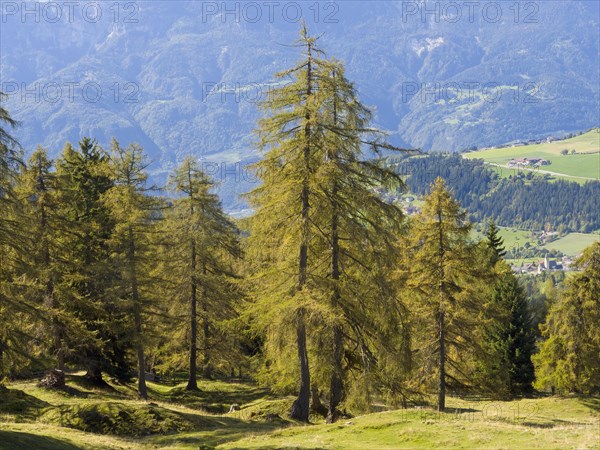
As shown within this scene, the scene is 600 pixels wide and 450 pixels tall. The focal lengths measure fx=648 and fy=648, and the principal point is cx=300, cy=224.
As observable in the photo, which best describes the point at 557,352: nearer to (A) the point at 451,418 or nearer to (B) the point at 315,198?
(A) the point at 451,418

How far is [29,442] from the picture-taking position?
768 inches

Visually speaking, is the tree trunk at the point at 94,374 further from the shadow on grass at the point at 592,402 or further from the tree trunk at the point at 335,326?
the shadow on grass at the point at 592,402

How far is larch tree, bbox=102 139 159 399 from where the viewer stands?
117 feet

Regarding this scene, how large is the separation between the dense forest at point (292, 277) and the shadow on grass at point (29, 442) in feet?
14.1

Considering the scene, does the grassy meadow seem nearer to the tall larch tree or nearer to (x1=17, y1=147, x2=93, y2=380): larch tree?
(x1=17, y1=147, x2=93, y2=380): larch tree

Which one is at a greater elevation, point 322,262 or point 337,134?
point 337,134

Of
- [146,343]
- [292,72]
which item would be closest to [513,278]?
[146,343]

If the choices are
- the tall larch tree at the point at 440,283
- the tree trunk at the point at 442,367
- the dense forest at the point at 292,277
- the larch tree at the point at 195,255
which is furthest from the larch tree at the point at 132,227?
the tree trunk at the point at 442,367

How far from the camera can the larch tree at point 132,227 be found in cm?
3556

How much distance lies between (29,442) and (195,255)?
79.5 feet

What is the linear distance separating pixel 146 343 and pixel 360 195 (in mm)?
17171

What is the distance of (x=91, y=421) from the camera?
1018 inches

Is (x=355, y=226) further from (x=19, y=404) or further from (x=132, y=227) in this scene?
(x=19, y=404)

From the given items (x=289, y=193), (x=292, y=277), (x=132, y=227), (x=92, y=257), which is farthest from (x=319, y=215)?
(x=92, y=257)
